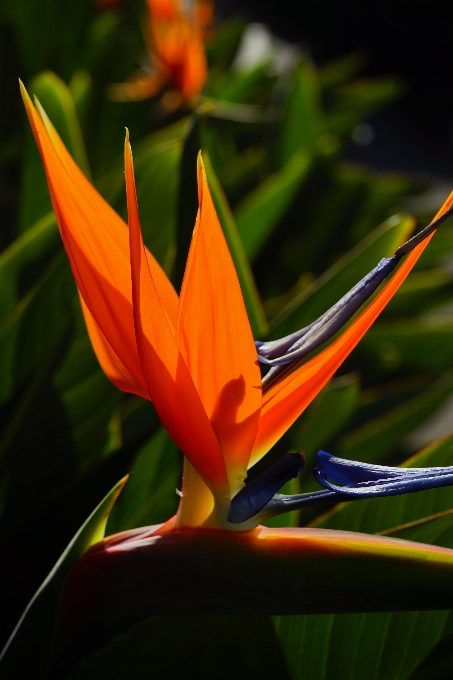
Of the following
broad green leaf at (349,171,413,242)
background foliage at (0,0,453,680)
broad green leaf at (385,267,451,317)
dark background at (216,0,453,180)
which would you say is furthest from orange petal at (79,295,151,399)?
dark background at (216,0,453,180)

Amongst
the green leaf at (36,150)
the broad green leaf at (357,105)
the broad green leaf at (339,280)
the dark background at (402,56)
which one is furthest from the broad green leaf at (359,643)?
the dark background at (402,56)

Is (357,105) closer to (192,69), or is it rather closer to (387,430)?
(192,69)

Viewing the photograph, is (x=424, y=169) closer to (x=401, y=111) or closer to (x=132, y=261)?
(x=401, y=111)

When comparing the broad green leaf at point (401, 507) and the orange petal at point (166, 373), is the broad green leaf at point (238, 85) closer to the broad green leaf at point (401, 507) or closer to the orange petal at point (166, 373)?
the broad green leaf at point (401, 507)

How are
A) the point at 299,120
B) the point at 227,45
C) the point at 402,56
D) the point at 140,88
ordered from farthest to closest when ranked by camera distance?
1. the point at 402,56
2. the point at 227,45
3. the point at 140,88
4. the point at 299,120

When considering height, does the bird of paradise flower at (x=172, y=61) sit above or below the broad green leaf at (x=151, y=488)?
above

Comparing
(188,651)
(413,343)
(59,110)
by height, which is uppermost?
A: (59,110)

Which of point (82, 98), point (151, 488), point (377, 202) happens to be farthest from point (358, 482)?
point (377, 202)
